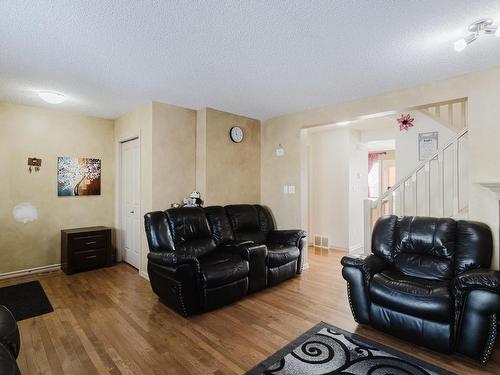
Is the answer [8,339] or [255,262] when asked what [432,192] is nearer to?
[255,262]

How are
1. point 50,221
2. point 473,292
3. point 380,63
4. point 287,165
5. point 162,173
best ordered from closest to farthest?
point 473,292 < point 380,63 < point 162,173 < point 50,221 < point 287,165

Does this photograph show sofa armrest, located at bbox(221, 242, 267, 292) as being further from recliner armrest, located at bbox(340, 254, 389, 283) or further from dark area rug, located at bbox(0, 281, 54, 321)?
dark area rug, located at bbox(0, 281, 54, 321)

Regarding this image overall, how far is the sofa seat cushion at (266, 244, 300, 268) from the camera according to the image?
3.66 m

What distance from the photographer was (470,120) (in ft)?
9.72

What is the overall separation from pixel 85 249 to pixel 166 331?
2515 millimetres

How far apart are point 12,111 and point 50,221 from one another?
1.72m

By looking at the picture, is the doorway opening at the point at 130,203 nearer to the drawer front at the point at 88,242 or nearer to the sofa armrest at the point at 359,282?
the drawer front at the point at 88,242

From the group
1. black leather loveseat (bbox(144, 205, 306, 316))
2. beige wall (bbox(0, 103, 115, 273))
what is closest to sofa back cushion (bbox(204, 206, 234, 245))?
black leather loveseat (bbox(144, 205, 306, 316))

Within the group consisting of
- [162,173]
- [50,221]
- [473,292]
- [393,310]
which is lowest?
[393,310]

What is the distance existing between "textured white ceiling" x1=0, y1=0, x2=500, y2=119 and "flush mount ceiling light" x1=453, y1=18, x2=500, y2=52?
6 cm

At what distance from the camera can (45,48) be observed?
95.5 inches

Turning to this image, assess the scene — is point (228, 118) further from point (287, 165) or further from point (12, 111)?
point (12, 111)

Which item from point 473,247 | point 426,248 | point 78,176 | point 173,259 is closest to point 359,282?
point 426,248

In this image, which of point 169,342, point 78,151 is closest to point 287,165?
point 169,342
